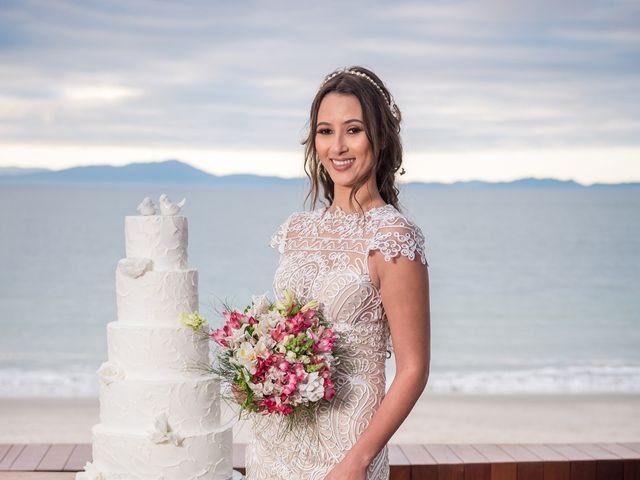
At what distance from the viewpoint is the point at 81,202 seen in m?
39.4

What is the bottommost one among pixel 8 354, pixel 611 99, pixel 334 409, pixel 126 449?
pixel 8 354

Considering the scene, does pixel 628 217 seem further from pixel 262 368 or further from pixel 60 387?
pixel 262 368

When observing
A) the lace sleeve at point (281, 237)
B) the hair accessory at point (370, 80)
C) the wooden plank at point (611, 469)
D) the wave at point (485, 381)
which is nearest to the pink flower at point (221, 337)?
the lace sleeve at point (281, 237)

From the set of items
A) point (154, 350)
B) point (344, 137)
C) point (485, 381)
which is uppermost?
point (344, 137)

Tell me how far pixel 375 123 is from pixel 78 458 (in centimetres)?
365

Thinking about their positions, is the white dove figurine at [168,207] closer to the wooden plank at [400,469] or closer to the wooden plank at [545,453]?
the wooden plank at [400,469]

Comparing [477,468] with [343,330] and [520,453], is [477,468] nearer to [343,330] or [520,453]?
[520,453]

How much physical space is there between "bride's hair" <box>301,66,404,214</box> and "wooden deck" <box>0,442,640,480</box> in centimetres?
282

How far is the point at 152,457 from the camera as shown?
4.42m

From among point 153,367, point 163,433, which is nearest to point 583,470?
point 163,433

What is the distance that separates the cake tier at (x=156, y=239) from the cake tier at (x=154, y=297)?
0.06m

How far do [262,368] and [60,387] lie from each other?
1131cm

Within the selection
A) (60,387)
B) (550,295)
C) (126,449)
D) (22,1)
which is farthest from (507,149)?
(126,449)

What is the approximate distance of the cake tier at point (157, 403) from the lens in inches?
173
